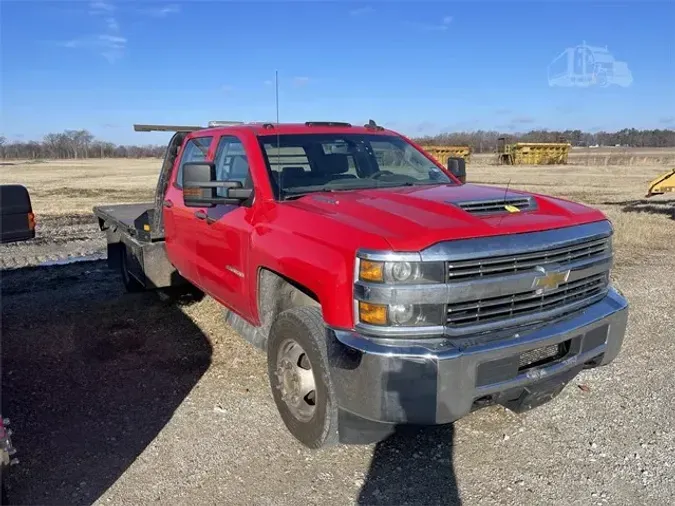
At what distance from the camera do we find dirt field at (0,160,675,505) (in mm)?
3221

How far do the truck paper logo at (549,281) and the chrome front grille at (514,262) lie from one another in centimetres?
6

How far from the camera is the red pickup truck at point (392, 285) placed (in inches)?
116

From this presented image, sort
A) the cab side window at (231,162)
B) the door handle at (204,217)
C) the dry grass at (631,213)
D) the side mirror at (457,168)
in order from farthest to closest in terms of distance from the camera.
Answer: the dry grass at (631,213) → the side mirror at (457,168) → the door handle at (204,217) → the cab side window at (231,162)

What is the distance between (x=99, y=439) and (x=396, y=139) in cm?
341

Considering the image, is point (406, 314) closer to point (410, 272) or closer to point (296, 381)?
point (410, 272)

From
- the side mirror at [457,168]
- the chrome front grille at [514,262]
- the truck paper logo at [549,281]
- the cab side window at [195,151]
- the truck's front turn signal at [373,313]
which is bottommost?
the truck's front turn signal at [373,313]

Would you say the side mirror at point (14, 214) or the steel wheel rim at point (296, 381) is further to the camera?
the steel wheel rim at point (296, 381)

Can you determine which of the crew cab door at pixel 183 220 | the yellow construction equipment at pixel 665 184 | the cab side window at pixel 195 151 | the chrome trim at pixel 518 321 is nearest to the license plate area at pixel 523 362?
the chrome trim at pixel 518 321

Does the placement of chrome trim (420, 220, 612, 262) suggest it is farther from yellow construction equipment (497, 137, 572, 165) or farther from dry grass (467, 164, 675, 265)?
yellow construction equipment (497, 137, 572, 165)

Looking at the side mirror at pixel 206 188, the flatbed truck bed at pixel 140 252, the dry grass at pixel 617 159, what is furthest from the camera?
the dry grass at pixel 617 159

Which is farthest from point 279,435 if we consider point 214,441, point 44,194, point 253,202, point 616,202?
point 44,194

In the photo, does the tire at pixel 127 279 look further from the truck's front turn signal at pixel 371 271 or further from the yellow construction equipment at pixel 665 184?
the yellow construction equipment at pixel 665 184

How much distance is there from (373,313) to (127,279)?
202 inches

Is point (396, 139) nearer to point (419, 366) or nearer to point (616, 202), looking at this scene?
point (419, 366)
